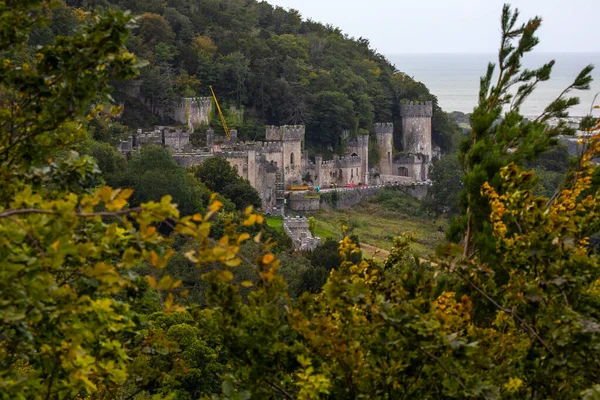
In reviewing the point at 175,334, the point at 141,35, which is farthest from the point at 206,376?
the point at 141,35

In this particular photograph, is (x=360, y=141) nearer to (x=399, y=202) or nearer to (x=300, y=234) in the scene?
(x=399, y=202)

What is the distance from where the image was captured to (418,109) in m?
55.2

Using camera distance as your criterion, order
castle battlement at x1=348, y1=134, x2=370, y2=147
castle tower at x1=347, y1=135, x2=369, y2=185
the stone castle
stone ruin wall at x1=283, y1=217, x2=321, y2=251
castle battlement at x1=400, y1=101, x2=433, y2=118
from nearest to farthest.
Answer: stone ruin wall at x1=283, y1=217, x2=321, y2=251, the stone castle, castle tower at x1=347, y1=135, x2=369, y2=185, castle battlement at x1=348, y1=134, x2=370, y2=147, castle battlement at x1=400, y1=101, x2=433, y2=118

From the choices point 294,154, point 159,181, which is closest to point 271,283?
point 159,181

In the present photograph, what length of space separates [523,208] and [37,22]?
11.0 ft

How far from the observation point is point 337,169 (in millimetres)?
47406

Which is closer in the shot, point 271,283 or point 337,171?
point 271,283

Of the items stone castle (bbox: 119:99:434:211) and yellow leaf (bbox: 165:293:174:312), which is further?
stone castle (bbox: 119:99:434:211)

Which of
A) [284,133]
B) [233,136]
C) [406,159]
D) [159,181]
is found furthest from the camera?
[406,159]

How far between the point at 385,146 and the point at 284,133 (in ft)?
32.4

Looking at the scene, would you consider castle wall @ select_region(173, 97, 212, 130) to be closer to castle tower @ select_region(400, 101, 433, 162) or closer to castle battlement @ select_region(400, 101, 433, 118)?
castle tower @ select_region(400, 101, 433, 162)

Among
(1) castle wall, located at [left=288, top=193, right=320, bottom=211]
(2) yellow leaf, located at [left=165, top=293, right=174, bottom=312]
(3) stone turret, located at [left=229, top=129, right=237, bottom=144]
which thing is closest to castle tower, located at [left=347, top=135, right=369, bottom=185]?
(1) castle wall, located at [left=288, top=193, right=320, bottom=211]

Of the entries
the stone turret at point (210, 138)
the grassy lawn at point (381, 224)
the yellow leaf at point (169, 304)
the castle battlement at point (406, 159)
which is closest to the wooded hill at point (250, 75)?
the castle battlement at point (406, 159)

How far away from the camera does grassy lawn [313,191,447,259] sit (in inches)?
1430
